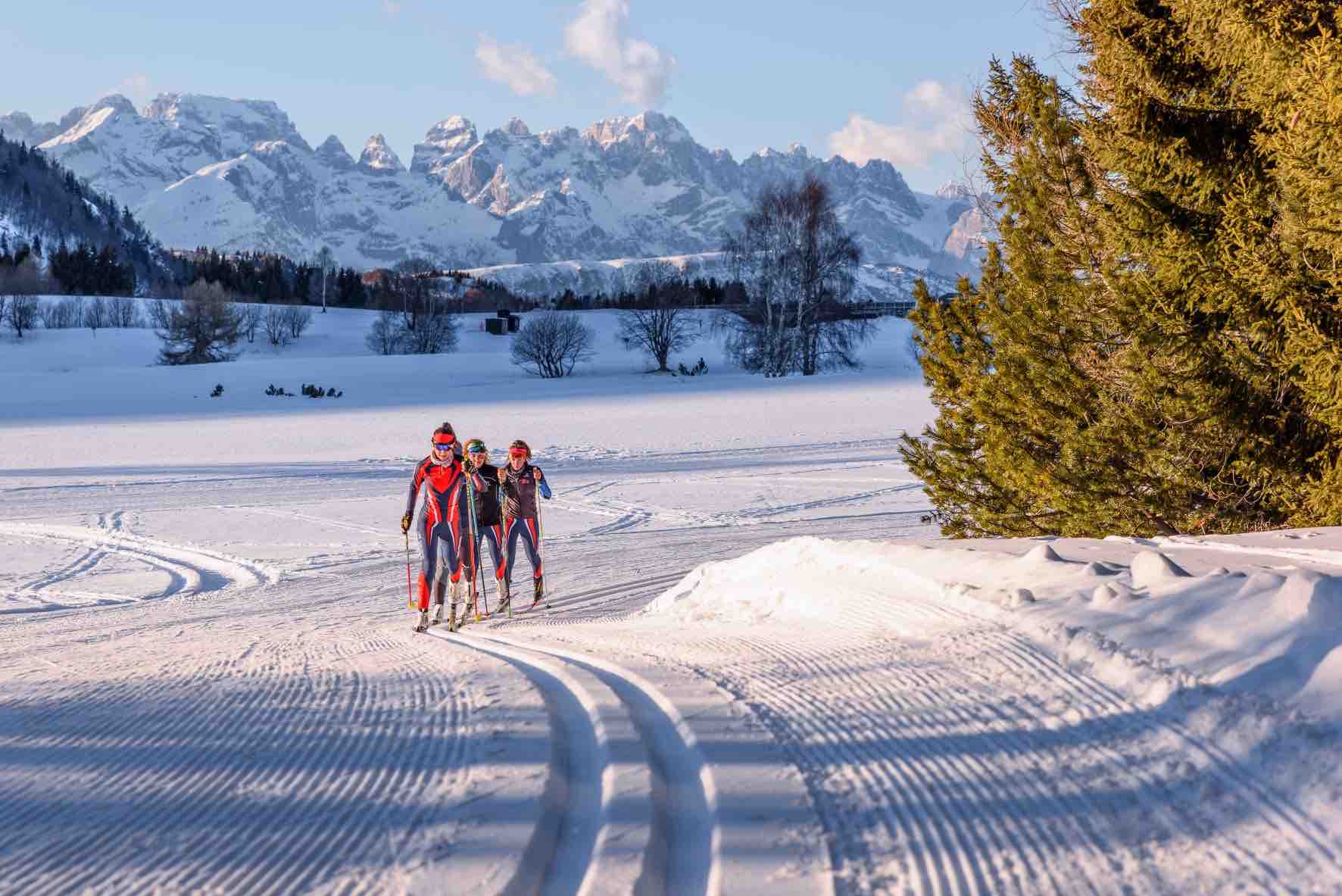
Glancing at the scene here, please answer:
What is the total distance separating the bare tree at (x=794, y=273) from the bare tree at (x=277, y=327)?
49.7m

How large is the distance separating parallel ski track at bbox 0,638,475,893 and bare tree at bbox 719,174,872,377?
160 feet

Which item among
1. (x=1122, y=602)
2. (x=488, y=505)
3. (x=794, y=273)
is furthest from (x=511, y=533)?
(x=794, y=273)

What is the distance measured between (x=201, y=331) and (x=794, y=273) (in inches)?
1642

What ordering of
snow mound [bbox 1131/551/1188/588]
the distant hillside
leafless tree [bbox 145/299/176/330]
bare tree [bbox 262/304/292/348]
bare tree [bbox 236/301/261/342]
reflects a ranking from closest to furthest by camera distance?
snow mound [bbox 1131/551/1188/588] → leafless tree [bbox 145/299/176/330] → bare tree [bbox 236/301/261/342] → bare tree [bbox 262/304/292/348] → the distant hillside

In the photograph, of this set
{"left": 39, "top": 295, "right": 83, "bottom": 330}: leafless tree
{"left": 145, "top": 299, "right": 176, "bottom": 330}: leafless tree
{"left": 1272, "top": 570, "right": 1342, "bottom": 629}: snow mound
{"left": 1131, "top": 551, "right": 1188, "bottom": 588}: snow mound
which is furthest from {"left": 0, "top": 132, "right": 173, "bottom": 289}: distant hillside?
{"left": 1272, "top": 570, "right": 1342, "bottom": 629}: snow mound

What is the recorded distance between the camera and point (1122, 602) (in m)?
5.11

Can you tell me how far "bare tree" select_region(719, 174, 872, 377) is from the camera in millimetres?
52594

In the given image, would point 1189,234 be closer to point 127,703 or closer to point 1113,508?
point 1113,508

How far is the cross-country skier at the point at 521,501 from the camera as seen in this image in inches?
494

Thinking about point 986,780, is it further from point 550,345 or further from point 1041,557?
point 550,345

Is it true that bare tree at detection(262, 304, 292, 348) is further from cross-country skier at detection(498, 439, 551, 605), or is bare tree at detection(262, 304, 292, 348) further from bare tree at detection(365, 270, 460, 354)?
cross-country skier at detection(498, 439, 551, 605)

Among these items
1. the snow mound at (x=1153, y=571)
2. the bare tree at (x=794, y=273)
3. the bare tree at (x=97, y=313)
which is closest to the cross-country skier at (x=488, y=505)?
the snow mound at (x=1153, y=571)

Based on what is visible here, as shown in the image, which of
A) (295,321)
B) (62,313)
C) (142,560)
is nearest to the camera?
(142,560)

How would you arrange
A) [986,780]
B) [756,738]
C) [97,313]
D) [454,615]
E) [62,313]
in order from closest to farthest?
[986,780], [756,738], [454,615], [62,313], [97,313]
